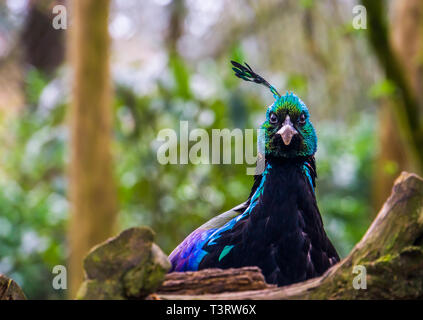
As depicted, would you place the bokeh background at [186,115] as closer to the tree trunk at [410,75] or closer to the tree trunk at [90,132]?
the tree trunk at [410,75]

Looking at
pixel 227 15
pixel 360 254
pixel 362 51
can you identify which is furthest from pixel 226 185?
pixel 360 254

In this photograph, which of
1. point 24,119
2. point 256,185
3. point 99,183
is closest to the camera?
point 256,185

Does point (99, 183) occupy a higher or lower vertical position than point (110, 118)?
lower

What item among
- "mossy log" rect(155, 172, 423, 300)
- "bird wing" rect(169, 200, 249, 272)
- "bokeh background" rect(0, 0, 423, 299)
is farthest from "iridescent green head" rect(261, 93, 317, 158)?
"bokeh background" rect(0, 0, 423, 299)

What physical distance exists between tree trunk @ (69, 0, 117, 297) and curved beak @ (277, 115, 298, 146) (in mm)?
2803

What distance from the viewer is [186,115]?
5012mm

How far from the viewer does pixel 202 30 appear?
7520 millimetres

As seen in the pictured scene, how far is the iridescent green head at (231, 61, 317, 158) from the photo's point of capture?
1630 millimetres

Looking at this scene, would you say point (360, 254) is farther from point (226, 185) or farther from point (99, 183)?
point (226, 185)
